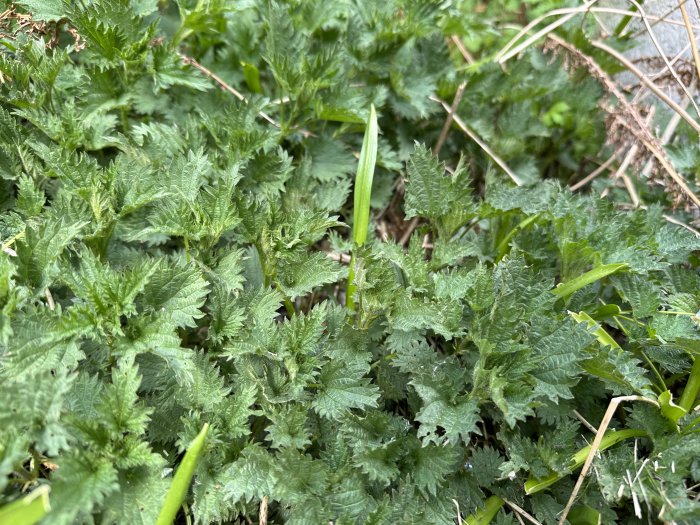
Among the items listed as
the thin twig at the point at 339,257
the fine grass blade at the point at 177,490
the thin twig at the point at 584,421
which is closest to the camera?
the fine grass blade at the point at 177,490

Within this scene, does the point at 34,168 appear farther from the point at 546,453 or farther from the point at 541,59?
the point at 541,59

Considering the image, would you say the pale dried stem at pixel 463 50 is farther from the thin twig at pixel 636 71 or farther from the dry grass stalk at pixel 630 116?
the thin twig at pixel 636 71

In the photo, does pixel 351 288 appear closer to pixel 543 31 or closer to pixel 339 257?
pixel 339 257

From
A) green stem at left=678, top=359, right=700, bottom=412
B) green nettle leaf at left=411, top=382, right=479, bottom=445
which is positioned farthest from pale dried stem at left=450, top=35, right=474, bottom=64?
green nettle leaf at left=411, top=382, right=479, bottom=445

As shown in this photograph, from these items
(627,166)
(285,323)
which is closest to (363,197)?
(285,323)

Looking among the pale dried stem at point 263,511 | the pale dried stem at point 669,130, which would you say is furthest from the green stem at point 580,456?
the pale dried stem at point 669,130

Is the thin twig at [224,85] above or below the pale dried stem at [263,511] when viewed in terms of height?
above
